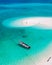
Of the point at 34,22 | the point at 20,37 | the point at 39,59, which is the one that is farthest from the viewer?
the point at 34,22

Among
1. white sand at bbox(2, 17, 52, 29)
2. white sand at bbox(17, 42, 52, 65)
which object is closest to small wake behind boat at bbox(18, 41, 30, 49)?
white sand at bbox(17, 42, 52, 65)

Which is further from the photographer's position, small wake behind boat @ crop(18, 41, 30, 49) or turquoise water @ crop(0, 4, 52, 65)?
small wake behind boat @ crop(18, 41, 30, 49)

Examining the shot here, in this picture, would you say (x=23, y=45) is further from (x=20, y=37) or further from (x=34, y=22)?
(x=34, y=22)

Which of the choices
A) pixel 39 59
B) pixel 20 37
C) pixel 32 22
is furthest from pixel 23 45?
A: pixel 32 22

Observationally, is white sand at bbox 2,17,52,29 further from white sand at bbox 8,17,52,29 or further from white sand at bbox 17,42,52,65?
white sand at bbox 17,42,52,65

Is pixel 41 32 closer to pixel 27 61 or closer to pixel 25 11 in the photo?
pixel 27 61
